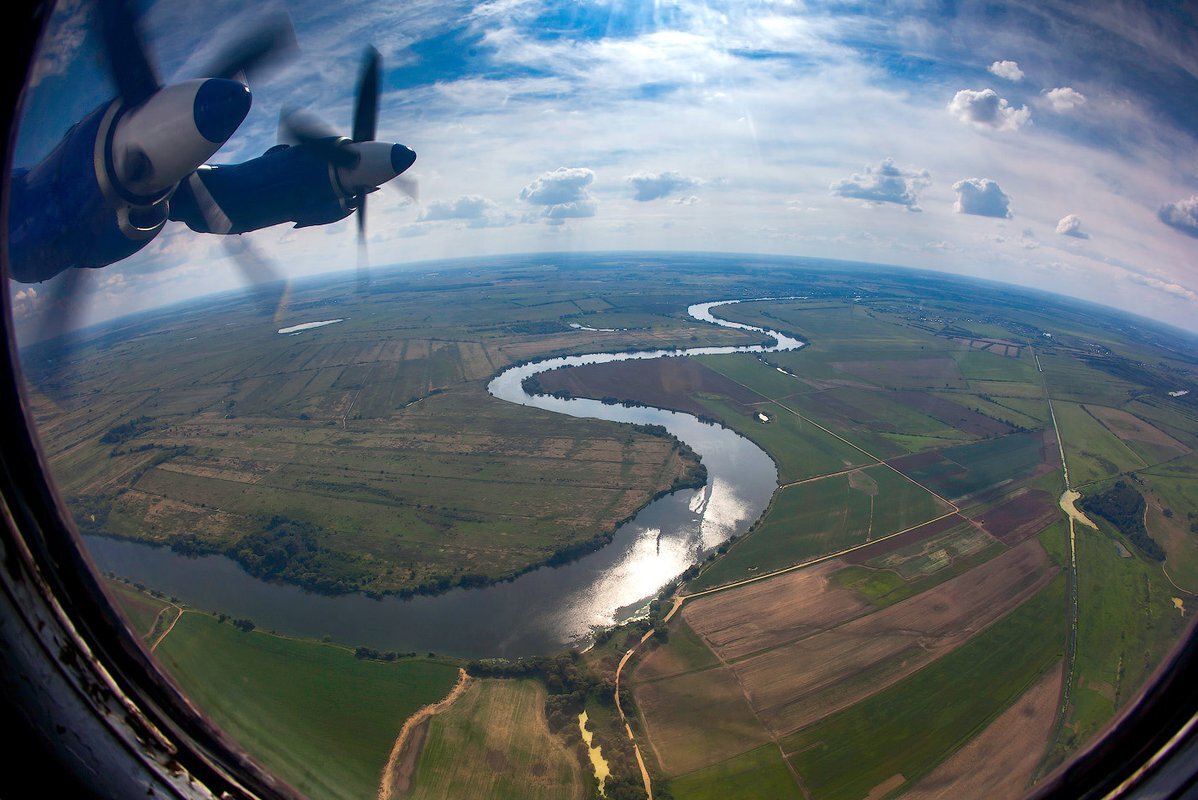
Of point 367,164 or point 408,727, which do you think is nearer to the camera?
point 367,164

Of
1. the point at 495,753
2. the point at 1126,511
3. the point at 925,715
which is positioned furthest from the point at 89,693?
the point at 1126,511

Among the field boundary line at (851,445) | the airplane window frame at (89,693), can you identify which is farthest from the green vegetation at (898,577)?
the airplane window frame at (89,693)

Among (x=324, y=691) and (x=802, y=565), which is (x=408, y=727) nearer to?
(x=324, y=691)

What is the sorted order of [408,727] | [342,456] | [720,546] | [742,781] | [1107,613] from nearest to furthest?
1. [742,781]
2. [408,727]
3. [1107,613]
4. [720,546]
5. [342,456]

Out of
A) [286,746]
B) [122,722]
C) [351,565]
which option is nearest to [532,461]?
[351,565]

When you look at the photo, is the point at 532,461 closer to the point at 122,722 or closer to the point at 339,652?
the point at 339,652

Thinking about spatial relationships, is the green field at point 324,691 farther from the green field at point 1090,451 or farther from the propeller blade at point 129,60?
the green field at point 1090,451

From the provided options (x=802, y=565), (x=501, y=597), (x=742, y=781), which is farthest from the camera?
(x=802, y=565)
